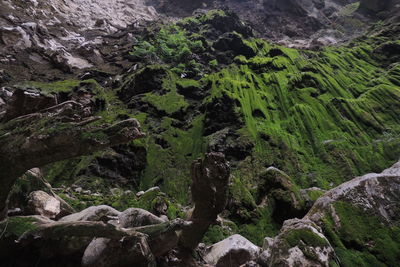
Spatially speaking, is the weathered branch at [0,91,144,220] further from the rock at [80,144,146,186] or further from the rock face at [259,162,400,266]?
the rock at [80,144,146,186]

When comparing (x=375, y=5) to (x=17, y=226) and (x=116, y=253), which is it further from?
(x=17, y=226)

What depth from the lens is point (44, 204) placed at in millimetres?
9547

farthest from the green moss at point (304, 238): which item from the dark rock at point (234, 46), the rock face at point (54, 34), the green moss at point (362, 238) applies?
the dark rock at point (234, 46)

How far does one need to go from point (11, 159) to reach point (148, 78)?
132 feet

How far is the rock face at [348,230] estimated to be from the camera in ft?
26.7

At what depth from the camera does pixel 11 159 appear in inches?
260

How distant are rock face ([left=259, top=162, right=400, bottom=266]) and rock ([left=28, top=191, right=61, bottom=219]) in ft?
26.0

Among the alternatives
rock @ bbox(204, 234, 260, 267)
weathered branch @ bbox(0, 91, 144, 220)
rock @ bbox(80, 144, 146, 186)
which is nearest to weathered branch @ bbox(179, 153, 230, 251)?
rock @ bbox(204, 234, 260, 267)

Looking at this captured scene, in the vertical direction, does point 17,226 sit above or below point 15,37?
above

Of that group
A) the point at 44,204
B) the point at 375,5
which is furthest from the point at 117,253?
the point at 375,5

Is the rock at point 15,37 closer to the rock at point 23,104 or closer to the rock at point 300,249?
the rock at point 23,104

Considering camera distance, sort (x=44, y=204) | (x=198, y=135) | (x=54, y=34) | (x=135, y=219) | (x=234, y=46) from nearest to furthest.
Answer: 1. (x=135, y=219)
2. (x=44, y=204)
3. (x=198, y=135)
4. (x=54, y=34)
5. (x=234, y=46)

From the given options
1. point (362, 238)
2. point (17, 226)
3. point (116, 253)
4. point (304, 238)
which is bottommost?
point (17, 226)

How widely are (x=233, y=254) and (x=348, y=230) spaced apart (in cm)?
462
